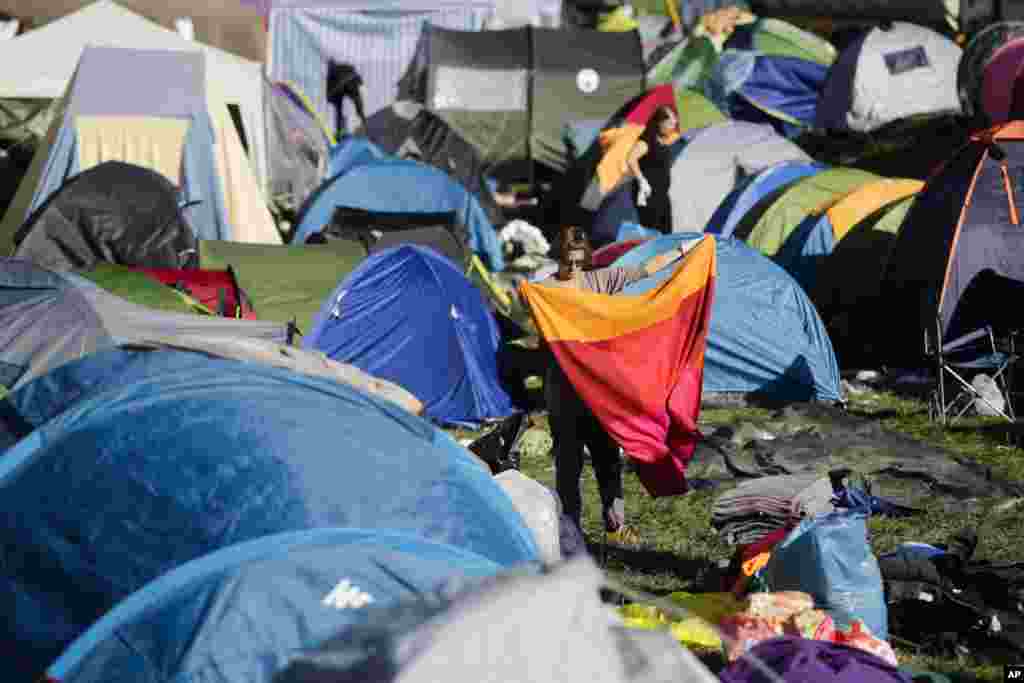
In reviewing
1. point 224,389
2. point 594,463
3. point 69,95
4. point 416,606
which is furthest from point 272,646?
point 69,95

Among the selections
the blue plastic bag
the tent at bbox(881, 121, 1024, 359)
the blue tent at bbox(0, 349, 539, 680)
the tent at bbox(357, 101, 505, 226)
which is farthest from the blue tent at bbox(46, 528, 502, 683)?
the tent at bbox(357, 101, 505, 226)

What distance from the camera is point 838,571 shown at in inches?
265

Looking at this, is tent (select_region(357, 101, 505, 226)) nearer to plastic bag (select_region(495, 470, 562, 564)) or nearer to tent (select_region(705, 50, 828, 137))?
tent (select_region(705, 50, 828, 137))

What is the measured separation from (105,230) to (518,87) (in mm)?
13874

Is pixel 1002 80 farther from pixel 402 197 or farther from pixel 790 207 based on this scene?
pixel 402 197

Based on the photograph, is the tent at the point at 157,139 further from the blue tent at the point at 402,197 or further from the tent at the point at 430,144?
the tent at the point at 430,144

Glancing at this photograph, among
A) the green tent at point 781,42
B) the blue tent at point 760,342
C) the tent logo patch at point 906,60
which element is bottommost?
the green tent at point 781,42

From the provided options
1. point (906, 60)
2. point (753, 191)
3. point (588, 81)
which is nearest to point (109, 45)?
point (753, 191)

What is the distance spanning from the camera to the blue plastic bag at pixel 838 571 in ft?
22.0

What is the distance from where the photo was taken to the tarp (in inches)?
337

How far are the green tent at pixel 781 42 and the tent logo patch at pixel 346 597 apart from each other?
25187 mm

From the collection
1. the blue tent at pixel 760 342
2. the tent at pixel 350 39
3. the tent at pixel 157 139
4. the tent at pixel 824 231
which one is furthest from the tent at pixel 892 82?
the blue tent at pixel 760 342

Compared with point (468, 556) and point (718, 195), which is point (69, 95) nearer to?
point (718, 195)

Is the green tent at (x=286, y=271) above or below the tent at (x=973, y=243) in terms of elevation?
below
